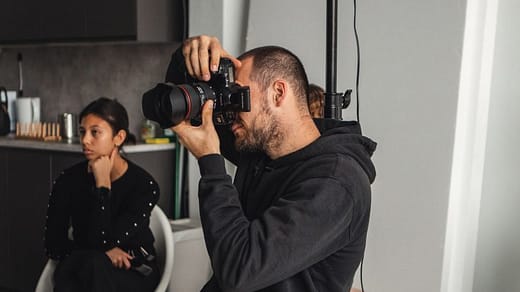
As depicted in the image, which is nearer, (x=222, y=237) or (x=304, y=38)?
(x=222, y=237)

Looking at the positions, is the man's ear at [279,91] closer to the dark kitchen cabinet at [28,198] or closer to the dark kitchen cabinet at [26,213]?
the dark kitchen cabinet at [28,198]

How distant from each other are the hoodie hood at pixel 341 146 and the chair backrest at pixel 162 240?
0.88 meters

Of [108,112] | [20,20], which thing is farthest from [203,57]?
[20,20]

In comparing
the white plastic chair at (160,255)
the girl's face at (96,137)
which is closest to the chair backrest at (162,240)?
the white plastic chair at (160,255)

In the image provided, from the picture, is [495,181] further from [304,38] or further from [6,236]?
[6,236]

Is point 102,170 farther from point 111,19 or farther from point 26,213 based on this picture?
point 26,213

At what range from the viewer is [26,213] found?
305 cm

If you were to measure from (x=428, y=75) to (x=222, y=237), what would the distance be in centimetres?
116

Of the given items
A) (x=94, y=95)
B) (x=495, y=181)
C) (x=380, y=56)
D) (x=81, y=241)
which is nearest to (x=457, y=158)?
(x=495, y=181)

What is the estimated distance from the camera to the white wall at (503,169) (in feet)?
6.54

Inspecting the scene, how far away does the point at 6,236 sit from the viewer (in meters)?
3.16

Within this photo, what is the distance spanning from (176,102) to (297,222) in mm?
328

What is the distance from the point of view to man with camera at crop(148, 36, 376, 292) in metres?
1.09

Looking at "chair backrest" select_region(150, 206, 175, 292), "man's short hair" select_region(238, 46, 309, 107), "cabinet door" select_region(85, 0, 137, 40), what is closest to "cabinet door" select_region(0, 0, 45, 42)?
"cabinet door" select_region(85, 0, 137, 40)
